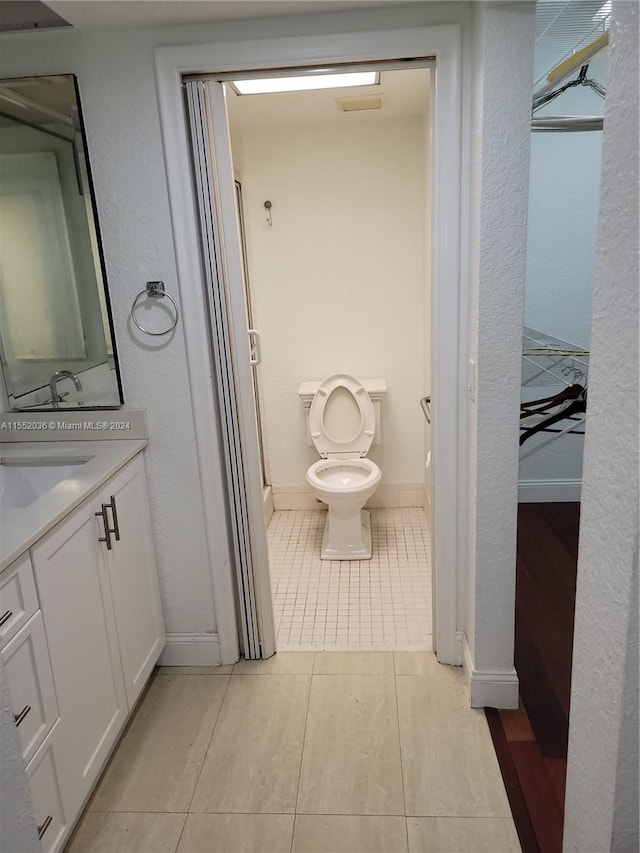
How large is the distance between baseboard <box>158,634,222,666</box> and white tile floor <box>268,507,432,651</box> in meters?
0.28

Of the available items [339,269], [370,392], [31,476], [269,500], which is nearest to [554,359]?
[370,392]

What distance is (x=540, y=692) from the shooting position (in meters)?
2.13

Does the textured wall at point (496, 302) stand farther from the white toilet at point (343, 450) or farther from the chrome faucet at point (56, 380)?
the chrome faucet at point (56, 380)

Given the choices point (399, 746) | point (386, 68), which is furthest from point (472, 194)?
point (399, 746)

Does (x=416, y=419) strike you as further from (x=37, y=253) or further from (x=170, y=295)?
(x=37, y=253)

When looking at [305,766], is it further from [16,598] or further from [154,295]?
[154,295]

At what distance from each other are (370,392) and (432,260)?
144cm

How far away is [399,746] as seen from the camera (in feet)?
6.36

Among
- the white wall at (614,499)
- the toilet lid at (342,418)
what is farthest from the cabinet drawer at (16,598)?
the toilet lid at (342,418)

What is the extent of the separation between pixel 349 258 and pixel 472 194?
164cm

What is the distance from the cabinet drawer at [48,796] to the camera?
1415mm

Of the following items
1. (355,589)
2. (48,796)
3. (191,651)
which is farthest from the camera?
(355,589)

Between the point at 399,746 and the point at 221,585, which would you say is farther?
the point at 221,585

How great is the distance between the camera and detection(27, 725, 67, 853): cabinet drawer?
1415 millimetres
